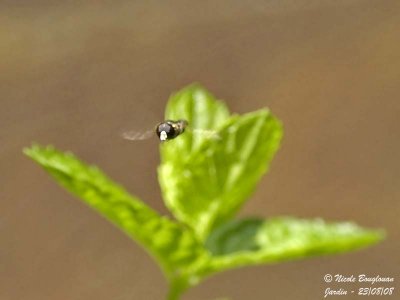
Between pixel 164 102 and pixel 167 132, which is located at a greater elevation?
pixel 164 102

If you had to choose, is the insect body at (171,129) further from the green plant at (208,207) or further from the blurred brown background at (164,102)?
the blurred brown background at (164,102)

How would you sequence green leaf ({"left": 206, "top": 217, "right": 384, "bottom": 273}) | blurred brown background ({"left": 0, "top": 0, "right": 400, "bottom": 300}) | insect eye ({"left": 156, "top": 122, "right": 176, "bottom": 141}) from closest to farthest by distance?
green leaf ({"left": 206, "top": 217, "right": 384, "bottom": 273})
insect eye ({"left": 156, "top": 122, "right": 176, "bottom": 141})
blurred brown background ({"left": 0, "top": 0, "right": 400, "bottom": 300})

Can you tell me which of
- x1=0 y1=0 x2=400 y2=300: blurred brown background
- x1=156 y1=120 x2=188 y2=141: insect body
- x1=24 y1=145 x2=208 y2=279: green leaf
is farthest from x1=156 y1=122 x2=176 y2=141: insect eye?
→ x1=0 y1=0 x2=400 y2=300: blurred brown background

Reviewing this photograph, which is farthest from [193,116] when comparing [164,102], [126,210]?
[164,102]

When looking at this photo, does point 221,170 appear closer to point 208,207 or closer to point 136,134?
point 208,207

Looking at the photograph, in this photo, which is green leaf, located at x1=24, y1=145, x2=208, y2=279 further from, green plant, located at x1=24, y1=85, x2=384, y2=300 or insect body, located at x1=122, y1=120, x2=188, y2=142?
insect body, located at x1=122, y1=120, x2=188, y2=142

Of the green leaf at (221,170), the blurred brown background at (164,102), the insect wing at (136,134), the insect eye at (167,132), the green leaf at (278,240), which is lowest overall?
the green leaf at (278,240)

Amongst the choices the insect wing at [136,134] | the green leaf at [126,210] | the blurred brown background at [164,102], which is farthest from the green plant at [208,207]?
the blurred brown background at [164,102]
